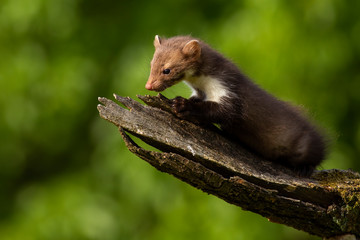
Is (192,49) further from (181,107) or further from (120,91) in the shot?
(120,91)

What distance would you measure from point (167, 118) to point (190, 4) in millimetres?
4452

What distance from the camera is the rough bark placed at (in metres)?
4.96

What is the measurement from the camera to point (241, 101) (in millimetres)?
5773

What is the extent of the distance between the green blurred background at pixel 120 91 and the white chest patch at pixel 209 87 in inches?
22.5

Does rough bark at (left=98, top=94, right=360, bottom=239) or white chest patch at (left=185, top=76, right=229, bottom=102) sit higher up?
white chest patch at (left=185, top=76, right=229, bottom=102)

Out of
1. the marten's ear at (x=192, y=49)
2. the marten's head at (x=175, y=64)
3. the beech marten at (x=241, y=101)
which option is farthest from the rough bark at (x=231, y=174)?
the marten's ear at (x=192, y=49)

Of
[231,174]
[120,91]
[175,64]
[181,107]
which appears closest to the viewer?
[231,174]

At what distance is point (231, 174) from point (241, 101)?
822 mm

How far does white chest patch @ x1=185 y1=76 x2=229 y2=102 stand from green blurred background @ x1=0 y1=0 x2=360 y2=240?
0.57 metres

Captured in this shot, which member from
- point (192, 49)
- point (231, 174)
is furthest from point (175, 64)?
point (231, 174)

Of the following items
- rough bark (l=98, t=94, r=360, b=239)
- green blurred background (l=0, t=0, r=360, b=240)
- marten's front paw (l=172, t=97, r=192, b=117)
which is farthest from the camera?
green blurred background (l=0, t=0, r=360, b=240)

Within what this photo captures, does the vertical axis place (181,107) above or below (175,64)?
below

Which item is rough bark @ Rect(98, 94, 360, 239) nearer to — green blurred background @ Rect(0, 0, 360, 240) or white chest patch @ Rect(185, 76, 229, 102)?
white chest patch @ Rect(185, 76, 229, 102)

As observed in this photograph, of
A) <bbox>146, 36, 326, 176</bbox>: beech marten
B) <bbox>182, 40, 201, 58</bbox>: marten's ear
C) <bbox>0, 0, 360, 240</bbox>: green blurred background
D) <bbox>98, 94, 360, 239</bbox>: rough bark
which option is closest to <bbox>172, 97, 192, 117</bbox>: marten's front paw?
<bbox>98, 94, 360, 239</bbox>: rough bark
